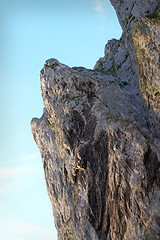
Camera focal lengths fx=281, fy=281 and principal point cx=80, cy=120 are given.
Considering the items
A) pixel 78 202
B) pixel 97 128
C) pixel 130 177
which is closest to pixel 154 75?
pixel 97 128

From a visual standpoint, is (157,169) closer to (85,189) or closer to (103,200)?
(103,200)

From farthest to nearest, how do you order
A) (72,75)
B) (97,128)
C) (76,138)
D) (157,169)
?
(72,75) → (76,138) → (97,128) → (157,169)

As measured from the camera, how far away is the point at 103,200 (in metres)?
22.7

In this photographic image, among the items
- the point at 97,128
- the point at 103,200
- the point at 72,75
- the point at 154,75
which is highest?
the point at 72,75

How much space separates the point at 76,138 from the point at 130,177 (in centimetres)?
695

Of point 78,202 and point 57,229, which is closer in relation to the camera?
point 78,202

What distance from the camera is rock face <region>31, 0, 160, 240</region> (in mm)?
20408

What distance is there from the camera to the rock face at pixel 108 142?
20.4 meters

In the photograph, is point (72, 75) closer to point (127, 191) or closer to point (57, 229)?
point (127, 191)

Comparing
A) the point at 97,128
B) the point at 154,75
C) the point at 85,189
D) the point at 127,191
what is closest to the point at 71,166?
the point at 85,189

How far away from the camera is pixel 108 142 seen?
22.8 meters

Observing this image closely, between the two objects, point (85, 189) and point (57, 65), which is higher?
point (57, 65)

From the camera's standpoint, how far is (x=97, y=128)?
24094 millimetres

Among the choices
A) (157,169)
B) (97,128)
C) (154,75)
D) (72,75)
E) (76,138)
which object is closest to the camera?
(157,169)
